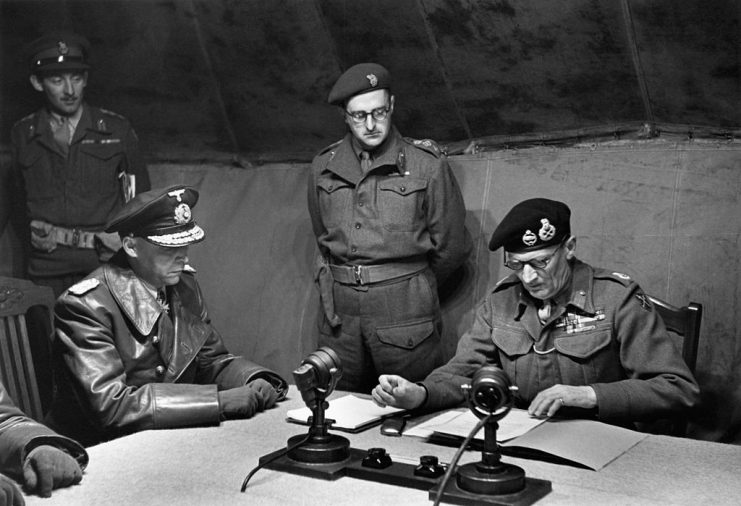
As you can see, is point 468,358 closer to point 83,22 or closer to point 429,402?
point 429,402

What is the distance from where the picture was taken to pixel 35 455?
2.09 meters

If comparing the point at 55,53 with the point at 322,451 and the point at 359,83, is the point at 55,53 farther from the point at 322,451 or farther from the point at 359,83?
the point at 322,451

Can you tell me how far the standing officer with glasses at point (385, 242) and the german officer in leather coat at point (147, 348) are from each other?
0.68 meters

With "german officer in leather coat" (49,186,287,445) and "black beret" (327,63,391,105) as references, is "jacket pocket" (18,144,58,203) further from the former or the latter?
"black beret" (327,63,391,105)

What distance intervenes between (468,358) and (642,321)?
0.54m

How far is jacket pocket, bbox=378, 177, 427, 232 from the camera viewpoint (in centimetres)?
372

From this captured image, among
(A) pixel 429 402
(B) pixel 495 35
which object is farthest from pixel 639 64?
(A) pixel 429 402

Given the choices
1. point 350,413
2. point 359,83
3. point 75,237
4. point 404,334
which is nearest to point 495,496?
point 350,413

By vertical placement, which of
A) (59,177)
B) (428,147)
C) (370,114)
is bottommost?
(59,177)

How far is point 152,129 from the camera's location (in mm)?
5016

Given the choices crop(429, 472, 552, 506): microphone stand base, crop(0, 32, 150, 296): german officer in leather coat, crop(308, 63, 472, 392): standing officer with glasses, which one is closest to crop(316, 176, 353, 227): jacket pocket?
crop(308, 63, 472, 392): standing officer with glasses

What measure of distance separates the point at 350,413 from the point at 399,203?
1243 mm

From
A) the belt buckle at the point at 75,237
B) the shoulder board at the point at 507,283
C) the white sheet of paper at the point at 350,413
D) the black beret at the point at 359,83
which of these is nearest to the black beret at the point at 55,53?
the belt buckle at the point at 75,237

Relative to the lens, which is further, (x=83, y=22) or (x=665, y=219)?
(x=83, y=22)
